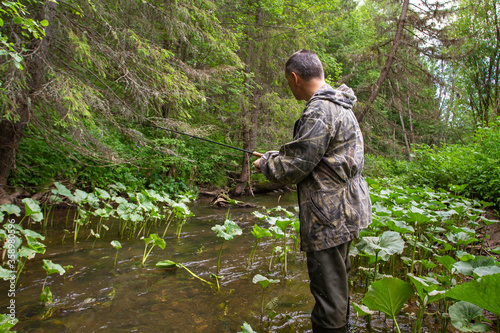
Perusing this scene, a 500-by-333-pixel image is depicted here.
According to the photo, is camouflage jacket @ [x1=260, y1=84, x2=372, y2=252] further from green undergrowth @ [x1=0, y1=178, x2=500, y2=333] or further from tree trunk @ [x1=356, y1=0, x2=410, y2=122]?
tree trunk @ [x1=356, y1=0, x2=410, y2=122]

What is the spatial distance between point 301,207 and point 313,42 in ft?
36.8

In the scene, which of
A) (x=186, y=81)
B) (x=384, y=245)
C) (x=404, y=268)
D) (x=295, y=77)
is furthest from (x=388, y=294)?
(x=186, y=81)

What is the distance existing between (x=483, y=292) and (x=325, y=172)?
0.99 m

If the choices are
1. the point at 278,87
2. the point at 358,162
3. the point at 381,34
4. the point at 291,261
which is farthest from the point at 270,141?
the point at 358,162

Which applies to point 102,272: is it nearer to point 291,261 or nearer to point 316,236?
point 291,261

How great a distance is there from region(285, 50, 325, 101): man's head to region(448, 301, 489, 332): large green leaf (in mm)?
1652

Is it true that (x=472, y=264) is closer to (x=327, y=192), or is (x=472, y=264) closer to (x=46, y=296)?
(x=327, y=192)

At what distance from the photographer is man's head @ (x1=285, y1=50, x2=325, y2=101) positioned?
6.86 feet

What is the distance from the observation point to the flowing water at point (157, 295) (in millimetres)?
2354

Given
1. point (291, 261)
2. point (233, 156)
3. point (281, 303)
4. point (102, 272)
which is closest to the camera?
point (281, 303)

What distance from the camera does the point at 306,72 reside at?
210 cm

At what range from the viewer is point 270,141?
35.6 feet

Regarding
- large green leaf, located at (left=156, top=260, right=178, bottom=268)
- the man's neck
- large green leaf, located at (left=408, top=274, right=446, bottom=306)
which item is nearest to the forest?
large green leaf, located at (left=408, top=274, right=446, bottom=306)

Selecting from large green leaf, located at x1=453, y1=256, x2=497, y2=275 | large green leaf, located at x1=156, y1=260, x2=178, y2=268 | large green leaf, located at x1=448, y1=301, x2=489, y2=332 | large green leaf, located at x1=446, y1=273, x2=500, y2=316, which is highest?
large green leaf, located at x1=446, y1=273, x2=500, y2=316
